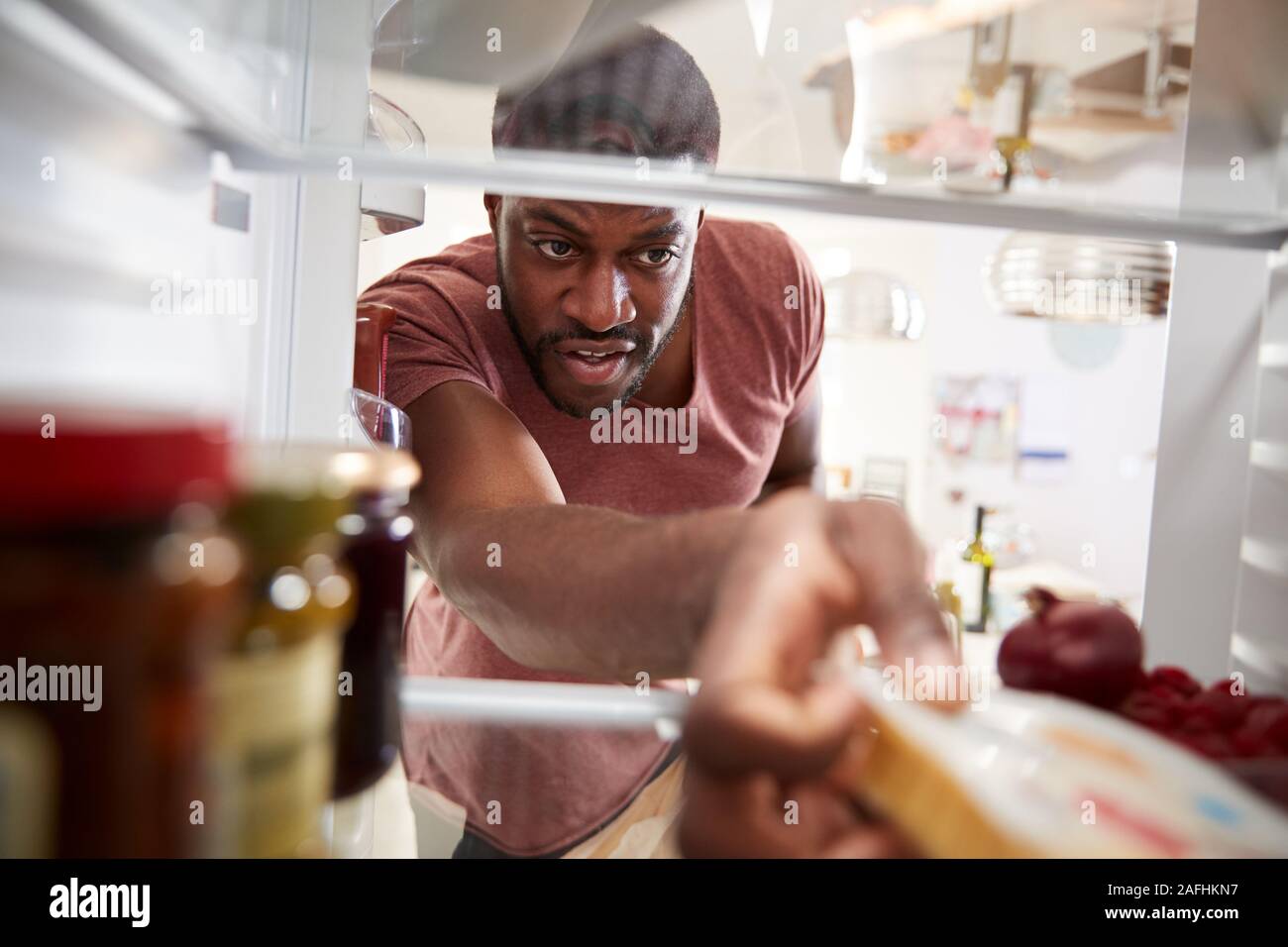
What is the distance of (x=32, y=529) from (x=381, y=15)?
74cm

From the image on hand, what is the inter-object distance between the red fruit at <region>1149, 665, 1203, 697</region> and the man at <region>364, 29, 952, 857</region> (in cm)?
27

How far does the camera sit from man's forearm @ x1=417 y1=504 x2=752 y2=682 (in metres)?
0.55

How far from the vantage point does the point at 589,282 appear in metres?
1.05

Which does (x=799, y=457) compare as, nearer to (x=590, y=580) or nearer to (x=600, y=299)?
(x=600, y=299)

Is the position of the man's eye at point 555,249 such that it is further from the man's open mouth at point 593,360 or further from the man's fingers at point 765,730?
the man's fingers at point 765,730

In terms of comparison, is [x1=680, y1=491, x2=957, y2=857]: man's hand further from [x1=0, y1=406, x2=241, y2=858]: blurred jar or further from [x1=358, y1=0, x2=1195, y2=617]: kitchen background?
[x1=358, y1=0, x2=1195, y2=617]: kitchen background

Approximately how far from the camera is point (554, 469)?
135 centimetres

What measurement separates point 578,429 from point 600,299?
1.05 ft

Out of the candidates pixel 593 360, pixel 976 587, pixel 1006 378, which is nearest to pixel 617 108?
pixel 593 360

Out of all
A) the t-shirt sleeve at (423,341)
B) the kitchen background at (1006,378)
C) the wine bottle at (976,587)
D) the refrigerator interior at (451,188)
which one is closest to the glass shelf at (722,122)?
the refrigerator interior at (451,188)

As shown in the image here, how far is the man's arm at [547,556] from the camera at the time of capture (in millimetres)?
556

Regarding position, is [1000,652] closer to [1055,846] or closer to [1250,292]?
[1055,846]

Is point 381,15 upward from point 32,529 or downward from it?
upward
